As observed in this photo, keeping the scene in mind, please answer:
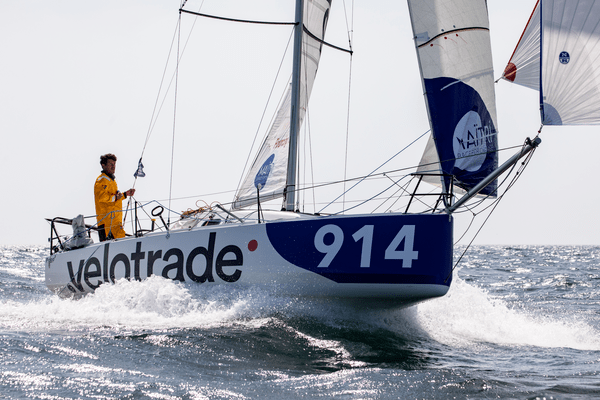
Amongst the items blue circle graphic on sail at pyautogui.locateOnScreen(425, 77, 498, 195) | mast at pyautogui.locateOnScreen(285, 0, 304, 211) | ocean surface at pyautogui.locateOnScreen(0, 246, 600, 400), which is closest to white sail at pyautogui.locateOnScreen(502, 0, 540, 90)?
blue circle graphic on sail at pyautogui.locateOnScreen(425, 77, 498, 195)

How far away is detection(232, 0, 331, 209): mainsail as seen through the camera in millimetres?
6957

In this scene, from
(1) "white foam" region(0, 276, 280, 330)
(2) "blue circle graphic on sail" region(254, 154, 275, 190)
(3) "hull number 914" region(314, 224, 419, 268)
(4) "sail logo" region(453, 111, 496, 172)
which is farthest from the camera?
(2) "blue circle graphic on sail" region(254, 154, 275, 190)

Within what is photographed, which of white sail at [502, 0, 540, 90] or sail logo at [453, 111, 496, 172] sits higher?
white sail at [502, 0, 540, 90]

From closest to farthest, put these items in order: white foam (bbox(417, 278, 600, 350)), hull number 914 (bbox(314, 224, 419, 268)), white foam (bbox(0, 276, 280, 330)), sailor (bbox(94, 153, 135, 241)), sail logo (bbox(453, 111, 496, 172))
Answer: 1. hull number 914 (bbox(314, 224, 419, 268))
2. white foam (bbox(0, 276, 280, 330))
3. white foam (bbox(417, 278, 600, 350))
4. sail logo (bbox(453, 111, 496, 172))
5. sailor (bbox(94, 153, 135, 241))

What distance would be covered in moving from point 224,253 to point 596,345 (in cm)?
356

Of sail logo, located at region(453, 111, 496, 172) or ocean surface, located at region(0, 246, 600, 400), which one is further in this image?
sail logo, located at region(453, 111, 496, 172)

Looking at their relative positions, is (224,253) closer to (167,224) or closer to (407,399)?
(167,224)

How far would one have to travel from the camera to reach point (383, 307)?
5.10 m

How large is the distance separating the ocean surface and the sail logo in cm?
159

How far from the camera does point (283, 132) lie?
7.14 m

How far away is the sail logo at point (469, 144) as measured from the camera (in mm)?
5410

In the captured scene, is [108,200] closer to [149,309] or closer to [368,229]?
[149,309]

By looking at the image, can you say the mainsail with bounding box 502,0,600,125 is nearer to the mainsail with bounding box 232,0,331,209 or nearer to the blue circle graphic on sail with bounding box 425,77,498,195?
the blue circle graphic on sail with bounding box 425,77,498,195

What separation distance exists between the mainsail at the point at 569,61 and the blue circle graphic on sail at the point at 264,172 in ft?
11.4
